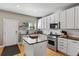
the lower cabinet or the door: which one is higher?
the door

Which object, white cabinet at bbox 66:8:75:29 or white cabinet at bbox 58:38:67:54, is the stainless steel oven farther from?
white cabinet at bbox 66:8:75:29

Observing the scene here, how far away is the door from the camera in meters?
0.91

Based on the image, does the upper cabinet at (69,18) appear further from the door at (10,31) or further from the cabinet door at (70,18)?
the door at (10,31)

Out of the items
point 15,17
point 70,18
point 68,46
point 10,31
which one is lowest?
point 68,46

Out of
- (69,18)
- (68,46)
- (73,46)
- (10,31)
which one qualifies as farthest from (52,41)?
(10,31)

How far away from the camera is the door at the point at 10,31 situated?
912 mm

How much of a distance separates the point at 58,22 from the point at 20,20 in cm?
155

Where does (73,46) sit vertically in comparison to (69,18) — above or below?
below

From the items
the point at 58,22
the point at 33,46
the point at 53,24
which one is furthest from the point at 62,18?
the point at 33,46

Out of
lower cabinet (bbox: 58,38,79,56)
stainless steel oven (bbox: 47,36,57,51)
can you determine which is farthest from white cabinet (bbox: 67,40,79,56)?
stainless steel oven (bbox: 47,36,57,51)

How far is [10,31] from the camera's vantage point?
999mm

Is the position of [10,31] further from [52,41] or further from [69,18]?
[69,18]

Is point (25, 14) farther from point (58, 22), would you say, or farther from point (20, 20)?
point (58, 22)

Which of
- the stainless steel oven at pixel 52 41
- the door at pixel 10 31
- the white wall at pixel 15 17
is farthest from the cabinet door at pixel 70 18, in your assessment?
the door at pixel 10 31
